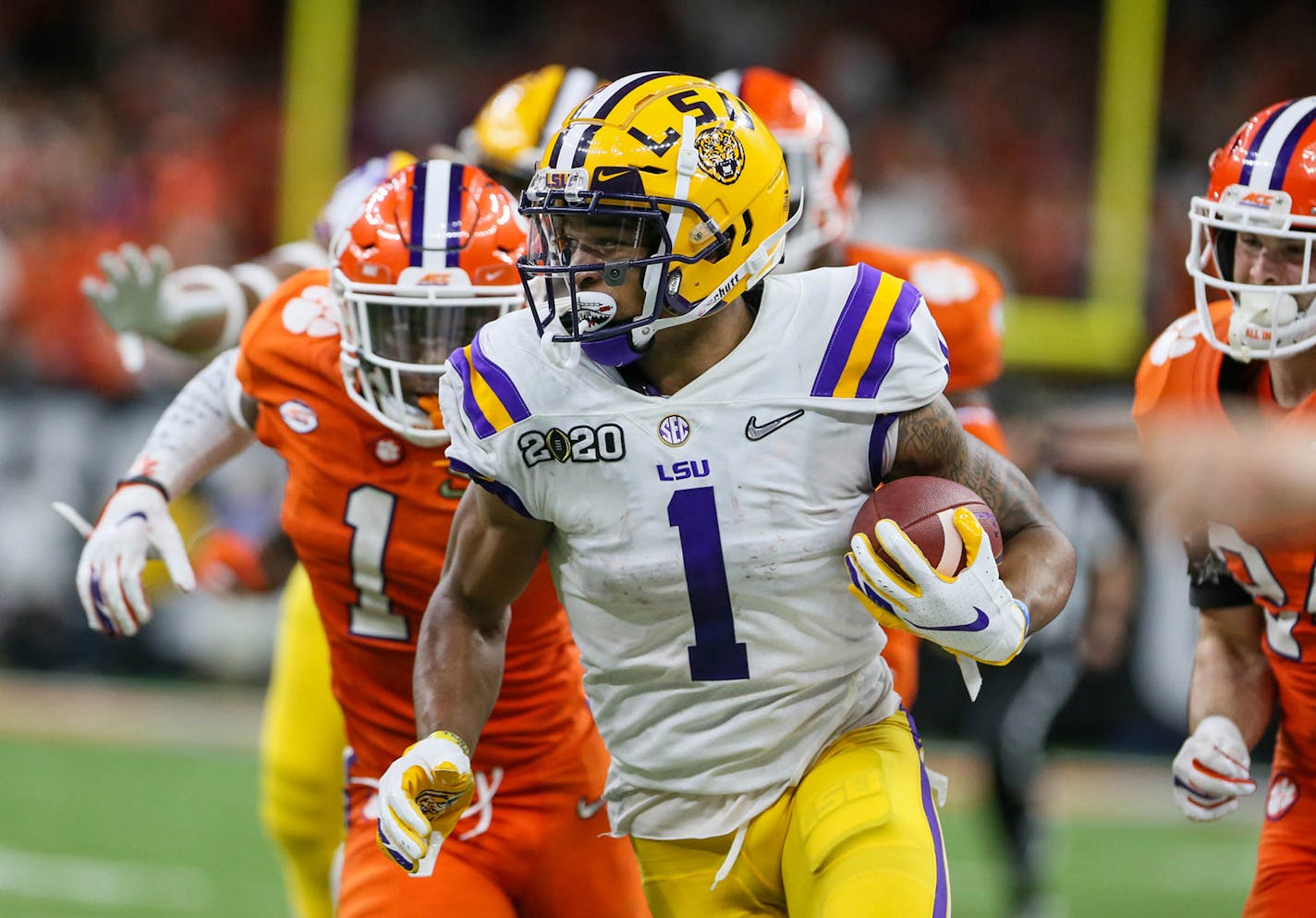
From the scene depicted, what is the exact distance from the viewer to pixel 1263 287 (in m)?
2.88

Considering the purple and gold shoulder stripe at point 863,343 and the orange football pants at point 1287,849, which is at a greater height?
the purple and gold shoulder stripe at point 863,343

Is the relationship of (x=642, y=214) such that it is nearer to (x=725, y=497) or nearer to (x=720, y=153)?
(x=720, y=153)

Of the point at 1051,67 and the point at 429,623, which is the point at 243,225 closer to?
the point at 1051,67

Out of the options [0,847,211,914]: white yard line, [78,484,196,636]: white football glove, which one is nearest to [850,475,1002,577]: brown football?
[78,484,196,636]: white football glove

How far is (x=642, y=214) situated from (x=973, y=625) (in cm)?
72

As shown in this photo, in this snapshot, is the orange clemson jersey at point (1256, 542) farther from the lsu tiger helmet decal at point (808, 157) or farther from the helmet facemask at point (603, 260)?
the lsu tiger helmet decal at point (808, 157)

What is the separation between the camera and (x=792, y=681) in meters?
2.56

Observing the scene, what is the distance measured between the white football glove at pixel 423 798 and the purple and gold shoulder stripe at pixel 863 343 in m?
0.74

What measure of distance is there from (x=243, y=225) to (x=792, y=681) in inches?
289

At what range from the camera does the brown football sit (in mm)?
2373

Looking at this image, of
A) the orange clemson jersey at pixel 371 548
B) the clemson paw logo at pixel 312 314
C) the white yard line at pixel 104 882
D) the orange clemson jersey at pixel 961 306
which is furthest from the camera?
the white yard line at pixel 104 882

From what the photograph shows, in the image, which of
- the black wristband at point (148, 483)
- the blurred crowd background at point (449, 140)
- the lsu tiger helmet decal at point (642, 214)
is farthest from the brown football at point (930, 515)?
the blurred crowd background at point (449, 140)

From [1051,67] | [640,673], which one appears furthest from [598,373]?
[1051,67]

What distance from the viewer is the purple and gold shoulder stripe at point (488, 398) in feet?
8.39
